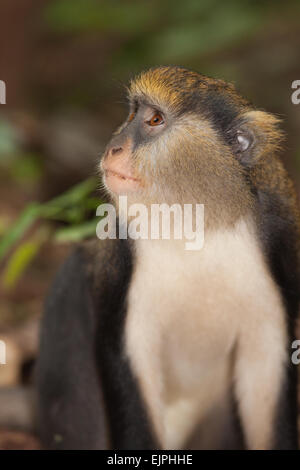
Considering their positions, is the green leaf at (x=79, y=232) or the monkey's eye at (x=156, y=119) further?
the green leaf at (x=79, y=232)

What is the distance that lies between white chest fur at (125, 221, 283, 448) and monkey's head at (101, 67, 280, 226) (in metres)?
0.19

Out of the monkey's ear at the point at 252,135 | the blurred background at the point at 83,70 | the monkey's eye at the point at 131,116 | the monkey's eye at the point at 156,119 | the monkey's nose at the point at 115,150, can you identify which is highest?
the blurred background at the point at 83,70

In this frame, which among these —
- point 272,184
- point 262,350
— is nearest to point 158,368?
point 262,350

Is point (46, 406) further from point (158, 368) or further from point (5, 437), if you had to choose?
point (158, 368)

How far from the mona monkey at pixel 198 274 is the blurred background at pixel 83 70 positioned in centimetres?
260

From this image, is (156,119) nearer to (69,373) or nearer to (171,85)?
(171,85)

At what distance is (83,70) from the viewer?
34.5 ft

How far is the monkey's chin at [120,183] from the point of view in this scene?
2.87 m

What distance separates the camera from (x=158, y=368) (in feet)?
10.5

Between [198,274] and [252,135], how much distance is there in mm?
644

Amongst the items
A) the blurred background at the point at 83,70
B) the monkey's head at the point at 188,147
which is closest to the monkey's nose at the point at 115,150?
the monkey's head at the point at 188,147

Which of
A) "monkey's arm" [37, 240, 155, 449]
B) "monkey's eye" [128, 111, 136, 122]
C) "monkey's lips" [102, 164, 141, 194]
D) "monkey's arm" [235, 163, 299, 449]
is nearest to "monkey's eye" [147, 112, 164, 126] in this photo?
"monkey's eye" [128, 111, 136, 122]

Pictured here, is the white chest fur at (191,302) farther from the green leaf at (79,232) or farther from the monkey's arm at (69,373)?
the green leaf at (79,232)

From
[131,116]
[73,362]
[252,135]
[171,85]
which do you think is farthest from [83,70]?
[252,135]
